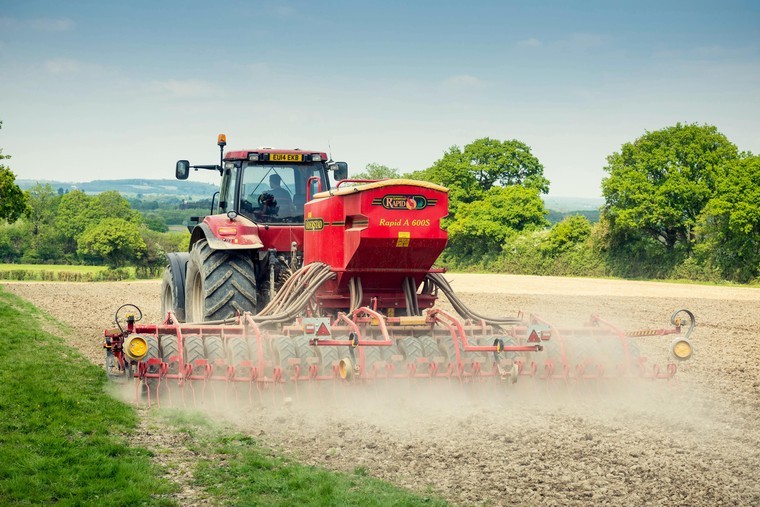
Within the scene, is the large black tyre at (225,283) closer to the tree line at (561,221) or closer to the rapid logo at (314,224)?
the rapid logo at (314,224)

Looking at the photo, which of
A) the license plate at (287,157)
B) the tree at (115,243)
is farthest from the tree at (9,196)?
the license plate at (287,157)

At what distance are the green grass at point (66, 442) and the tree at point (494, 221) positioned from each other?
1902 inches

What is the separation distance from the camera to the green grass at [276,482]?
5535 millimetres

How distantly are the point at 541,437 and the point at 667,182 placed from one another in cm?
3821

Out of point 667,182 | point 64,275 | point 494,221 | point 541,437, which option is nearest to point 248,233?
point 541,437

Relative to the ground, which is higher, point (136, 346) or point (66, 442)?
point (136, 346)

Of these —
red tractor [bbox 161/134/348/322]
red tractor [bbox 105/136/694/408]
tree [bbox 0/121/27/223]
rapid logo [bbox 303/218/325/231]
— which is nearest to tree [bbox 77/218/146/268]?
tree [bbox 0/121/27/223]

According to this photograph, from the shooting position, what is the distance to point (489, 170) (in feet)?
211

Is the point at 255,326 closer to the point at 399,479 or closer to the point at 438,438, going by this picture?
the point at 438,438

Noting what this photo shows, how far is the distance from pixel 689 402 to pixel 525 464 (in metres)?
3.48

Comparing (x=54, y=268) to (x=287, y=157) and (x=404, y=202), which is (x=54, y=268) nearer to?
(x=287, y=157)

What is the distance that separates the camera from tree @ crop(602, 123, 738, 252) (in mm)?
42625

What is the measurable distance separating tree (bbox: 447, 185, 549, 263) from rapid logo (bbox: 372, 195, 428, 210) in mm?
48796

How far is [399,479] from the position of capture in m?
6.10
